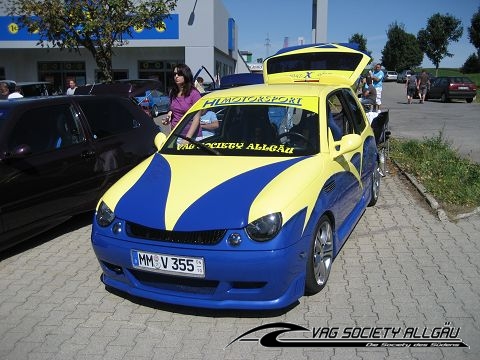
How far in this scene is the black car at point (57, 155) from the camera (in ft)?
15.4

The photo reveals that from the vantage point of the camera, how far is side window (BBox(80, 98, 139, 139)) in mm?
5879

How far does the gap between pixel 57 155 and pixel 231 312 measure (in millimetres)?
2812

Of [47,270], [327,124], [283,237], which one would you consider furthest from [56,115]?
[283,237]

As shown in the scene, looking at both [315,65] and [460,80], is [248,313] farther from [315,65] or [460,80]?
[460,80]

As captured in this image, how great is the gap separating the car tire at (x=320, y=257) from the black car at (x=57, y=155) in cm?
292

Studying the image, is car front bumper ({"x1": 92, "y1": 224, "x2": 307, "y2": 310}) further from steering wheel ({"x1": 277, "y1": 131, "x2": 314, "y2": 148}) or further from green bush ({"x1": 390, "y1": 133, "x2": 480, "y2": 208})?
green bush ({"x1": 390, "y1": 133, "x2": 480, "y2": 208})

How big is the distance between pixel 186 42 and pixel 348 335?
2467cm

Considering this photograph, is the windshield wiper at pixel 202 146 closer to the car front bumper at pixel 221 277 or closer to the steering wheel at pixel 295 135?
the steering wheel at pixel 295 135

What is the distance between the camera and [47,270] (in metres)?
4.58

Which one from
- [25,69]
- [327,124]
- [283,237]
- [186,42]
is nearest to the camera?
[283,237]

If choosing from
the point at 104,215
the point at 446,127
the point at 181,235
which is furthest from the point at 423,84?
the point at 181,235

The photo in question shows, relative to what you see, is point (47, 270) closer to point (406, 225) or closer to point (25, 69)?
point (406, 225)

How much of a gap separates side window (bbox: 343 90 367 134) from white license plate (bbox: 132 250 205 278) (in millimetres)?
2842

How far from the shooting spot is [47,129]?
5.32 metres
